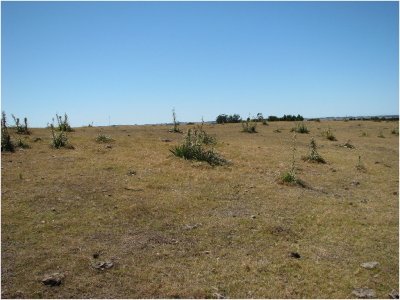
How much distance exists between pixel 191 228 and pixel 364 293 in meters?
2.50

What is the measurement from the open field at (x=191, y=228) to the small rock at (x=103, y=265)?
0.22 ft

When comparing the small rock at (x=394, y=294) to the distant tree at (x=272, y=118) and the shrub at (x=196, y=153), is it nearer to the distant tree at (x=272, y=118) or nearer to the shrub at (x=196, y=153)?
the shrub at (x=196, y=153)

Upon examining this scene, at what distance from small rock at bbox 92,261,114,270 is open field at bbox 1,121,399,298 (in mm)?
68

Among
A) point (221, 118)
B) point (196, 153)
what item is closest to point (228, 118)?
point (221, 118)

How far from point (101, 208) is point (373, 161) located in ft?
28.2

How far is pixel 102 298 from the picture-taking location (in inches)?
160

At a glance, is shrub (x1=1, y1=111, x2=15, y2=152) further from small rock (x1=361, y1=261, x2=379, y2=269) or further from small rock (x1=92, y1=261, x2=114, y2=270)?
small rock (x1=361, y1=261, x2=379, y2=269)

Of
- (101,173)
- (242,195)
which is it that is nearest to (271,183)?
(242,195)

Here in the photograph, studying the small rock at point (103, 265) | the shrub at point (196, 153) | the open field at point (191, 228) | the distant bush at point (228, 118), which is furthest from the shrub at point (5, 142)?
the distant bush at point (228, 118)

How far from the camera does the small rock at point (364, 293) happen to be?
13.9 ft

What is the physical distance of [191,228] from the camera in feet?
19.3

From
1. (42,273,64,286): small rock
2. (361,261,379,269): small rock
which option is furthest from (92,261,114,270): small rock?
(361,261,379,269): small rock

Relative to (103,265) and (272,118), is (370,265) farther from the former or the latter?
(272,118)

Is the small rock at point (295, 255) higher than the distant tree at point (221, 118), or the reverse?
the distant tree at point (221, 118)
